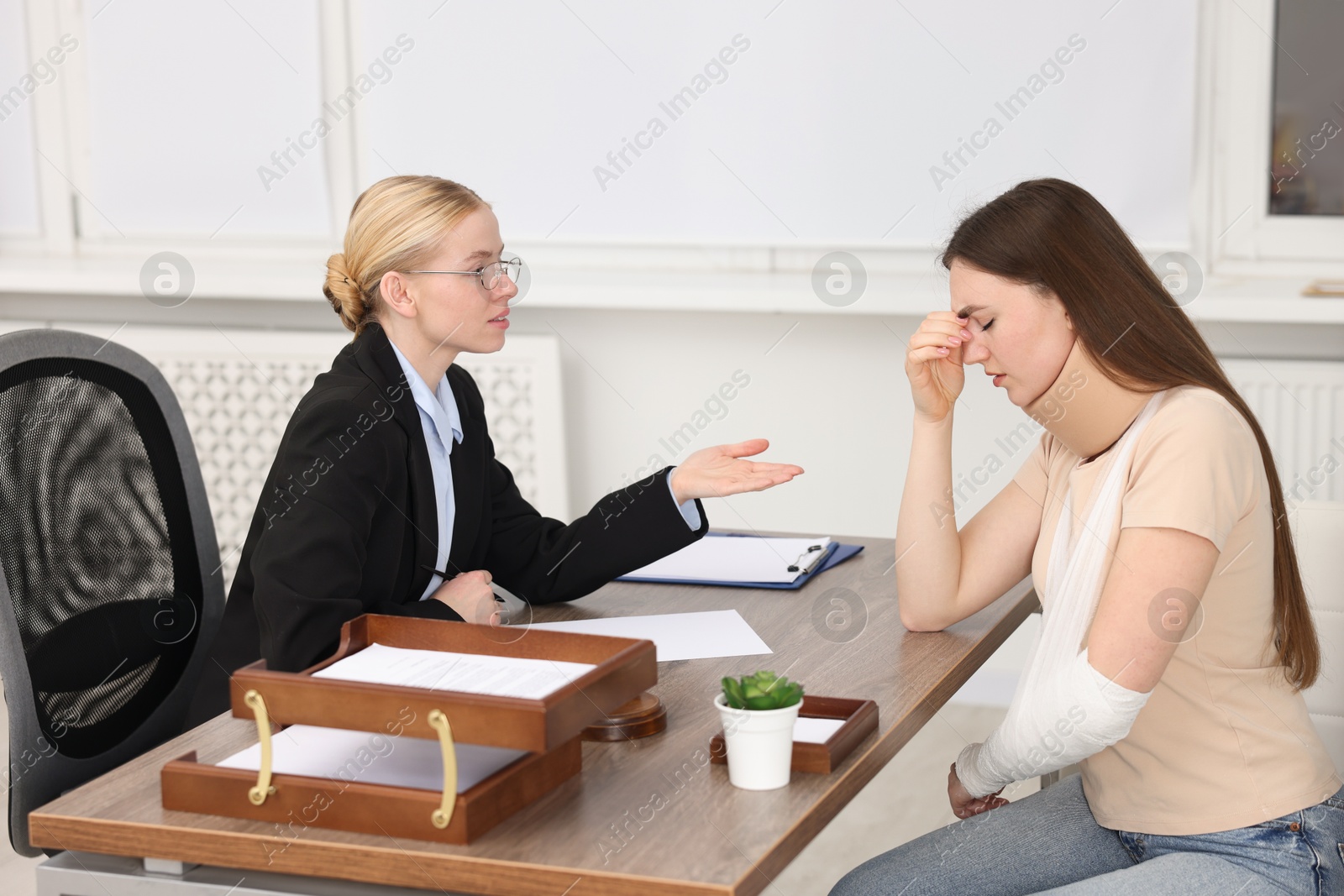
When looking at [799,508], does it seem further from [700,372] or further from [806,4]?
[806,4]

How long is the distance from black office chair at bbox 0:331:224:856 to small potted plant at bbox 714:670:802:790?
34.3 inches

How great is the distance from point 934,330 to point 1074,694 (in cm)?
46

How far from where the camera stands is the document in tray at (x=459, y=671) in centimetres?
112

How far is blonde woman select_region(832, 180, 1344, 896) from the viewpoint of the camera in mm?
1316

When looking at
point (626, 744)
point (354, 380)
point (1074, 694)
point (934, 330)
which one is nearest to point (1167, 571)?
point (1074, 694)

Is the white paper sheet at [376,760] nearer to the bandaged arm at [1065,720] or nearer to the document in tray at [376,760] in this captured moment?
the document in tray at [376,760]

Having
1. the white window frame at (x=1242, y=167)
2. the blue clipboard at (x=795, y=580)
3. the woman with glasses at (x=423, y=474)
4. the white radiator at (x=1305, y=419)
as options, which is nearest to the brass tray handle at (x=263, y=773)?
the woman with glasses at (x=423, y=474)

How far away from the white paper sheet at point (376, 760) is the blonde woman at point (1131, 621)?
1.75 ft

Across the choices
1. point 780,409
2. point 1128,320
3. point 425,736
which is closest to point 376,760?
point 425,736

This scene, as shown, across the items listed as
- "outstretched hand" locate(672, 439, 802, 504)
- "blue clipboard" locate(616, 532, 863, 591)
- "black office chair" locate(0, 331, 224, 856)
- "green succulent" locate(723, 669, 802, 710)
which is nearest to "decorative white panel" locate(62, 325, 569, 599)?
"blue clipboard" locate(616, 532, 863, 591)

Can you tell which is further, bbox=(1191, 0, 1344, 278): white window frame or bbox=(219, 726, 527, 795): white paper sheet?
bbox=(1191, 0, 1344, 278): white window frame

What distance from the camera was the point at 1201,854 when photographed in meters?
1.35

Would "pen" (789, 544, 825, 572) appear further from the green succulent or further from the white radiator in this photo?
the white radiator

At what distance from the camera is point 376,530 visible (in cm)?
164
